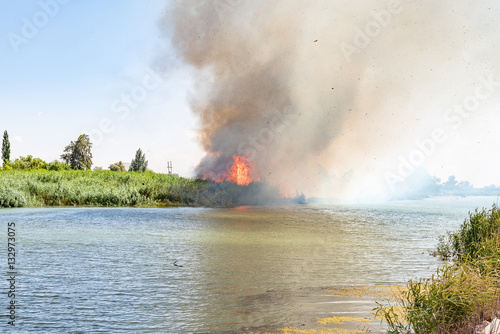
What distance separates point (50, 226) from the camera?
29.2m

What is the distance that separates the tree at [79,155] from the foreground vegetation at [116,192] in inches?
2327

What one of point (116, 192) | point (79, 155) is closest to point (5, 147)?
point (79, 155)

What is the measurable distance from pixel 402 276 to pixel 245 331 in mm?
8202

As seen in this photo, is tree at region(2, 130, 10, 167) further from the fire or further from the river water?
the river water

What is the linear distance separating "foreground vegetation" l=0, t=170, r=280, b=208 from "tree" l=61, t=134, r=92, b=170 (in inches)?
2327

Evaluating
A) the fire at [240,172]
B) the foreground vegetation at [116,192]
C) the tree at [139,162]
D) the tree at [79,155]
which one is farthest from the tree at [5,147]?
the fire at [240,172]

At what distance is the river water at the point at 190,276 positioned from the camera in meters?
10.4

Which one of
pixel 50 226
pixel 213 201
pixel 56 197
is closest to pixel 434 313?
pixel 50 226

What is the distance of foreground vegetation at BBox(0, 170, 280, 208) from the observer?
50.3m

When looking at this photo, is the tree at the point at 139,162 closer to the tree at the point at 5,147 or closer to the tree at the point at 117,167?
the tree at the point at 117,167

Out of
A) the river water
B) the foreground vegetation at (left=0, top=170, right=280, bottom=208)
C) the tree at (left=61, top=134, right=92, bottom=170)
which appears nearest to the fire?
the foreground vegetation at (left=0, top=170, right=280, bottom=208)

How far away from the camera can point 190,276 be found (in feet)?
49.2

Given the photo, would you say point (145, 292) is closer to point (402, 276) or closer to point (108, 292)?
point (108, 292)

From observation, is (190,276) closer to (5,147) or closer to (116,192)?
(116,192)
